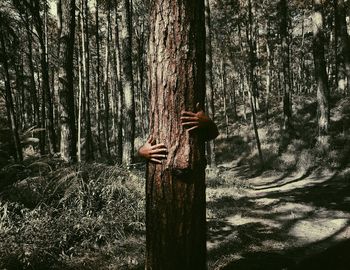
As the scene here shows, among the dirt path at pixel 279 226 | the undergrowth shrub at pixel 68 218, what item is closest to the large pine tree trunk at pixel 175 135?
the dirt path at pixel 279 226

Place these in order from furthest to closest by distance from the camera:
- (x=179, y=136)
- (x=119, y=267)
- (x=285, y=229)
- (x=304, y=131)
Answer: (x=304, y=131)
(x=285, y=229)
(x=119, y=267)
(x=179, y=136)

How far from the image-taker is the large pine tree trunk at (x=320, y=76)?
51.8 ft

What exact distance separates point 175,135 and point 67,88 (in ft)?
21.6

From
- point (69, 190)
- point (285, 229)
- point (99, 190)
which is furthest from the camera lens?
point (285, 229)

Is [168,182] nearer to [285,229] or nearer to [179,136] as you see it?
[179,136]

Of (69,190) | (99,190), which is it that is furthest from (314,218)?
(69,190)

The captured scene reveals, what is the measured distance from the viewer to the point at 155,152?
299 centimetres

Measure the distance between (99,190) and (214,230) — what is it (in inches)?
98.6

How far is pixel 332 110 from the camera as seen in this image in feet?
68.9

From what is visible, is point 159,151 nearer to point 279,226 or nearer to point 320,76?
point 279,226

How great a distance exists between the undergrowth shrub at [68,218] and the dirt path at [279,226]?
1.72 meters

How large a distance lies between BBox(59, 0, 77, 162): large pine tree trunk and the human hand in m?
6.07

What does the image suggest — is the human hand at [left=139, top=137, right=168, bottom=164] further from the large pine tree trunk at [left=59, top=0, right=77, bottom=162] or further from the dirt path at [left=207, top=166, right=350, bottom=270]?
the large pine tree trunk at [left=59, top=0, right=77, bottom=162]

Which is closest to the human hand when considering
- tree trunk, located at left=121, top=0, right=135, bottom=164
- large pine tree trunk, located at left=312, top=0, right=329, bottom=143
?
tree trunk, located at left=121, top=0, right=135, bottom=164
